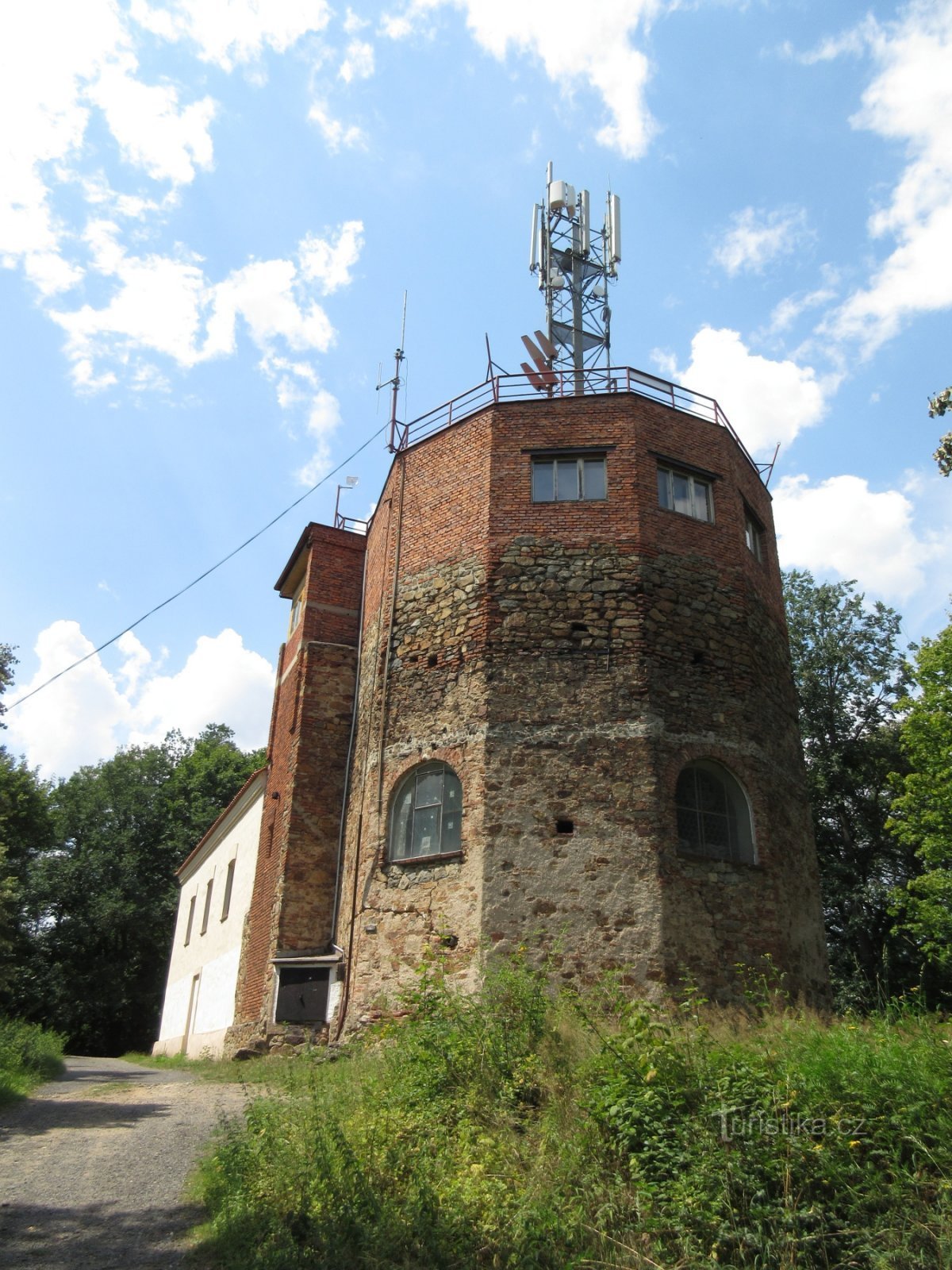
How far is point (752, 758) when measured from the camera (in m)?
13.8

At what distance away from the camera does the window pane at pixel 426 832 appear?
1346cm

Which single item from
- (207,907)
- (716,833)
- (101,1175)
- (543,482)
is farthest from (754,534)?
(207,907)

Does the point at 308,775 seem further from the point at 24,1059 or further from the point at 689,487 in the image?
the point at 689,487

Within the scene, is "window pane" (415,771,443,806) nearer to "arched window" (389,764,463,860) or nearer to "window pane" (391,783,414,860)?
"arched window" (389,764,463,860)

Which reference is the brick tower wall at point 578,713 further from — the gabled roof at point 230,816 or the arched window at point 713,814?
the gabled roof at point 230,816

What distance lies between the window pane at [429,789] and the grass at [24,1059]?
610cm

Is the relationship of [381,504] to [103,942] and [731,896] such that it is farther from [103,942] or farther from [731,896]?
[103,942]

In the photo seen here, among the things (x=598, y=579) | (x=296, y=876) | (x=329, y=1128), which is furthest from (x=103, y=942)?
(x=329, y=1128)

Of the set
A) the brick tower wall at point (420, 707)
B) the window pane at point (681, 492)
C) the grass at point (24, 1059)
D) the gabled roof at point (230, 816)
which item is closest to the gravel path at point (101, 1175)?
the grass at point (24, 1059)

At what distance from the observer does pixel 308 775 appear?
16.4 m

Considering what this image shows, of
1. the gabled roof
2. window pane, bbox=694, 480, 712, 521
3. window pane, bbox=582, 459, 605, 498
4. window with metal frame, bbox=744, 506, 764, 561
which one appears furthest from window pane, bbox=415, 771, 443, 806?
window with metal frame, bbox=744, 506, 764, 561

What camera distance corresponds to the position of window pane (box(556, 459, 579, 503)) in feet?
48.8

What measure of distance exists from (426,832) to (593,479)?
6.05 meters

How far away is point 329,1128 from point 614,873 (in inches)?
238
